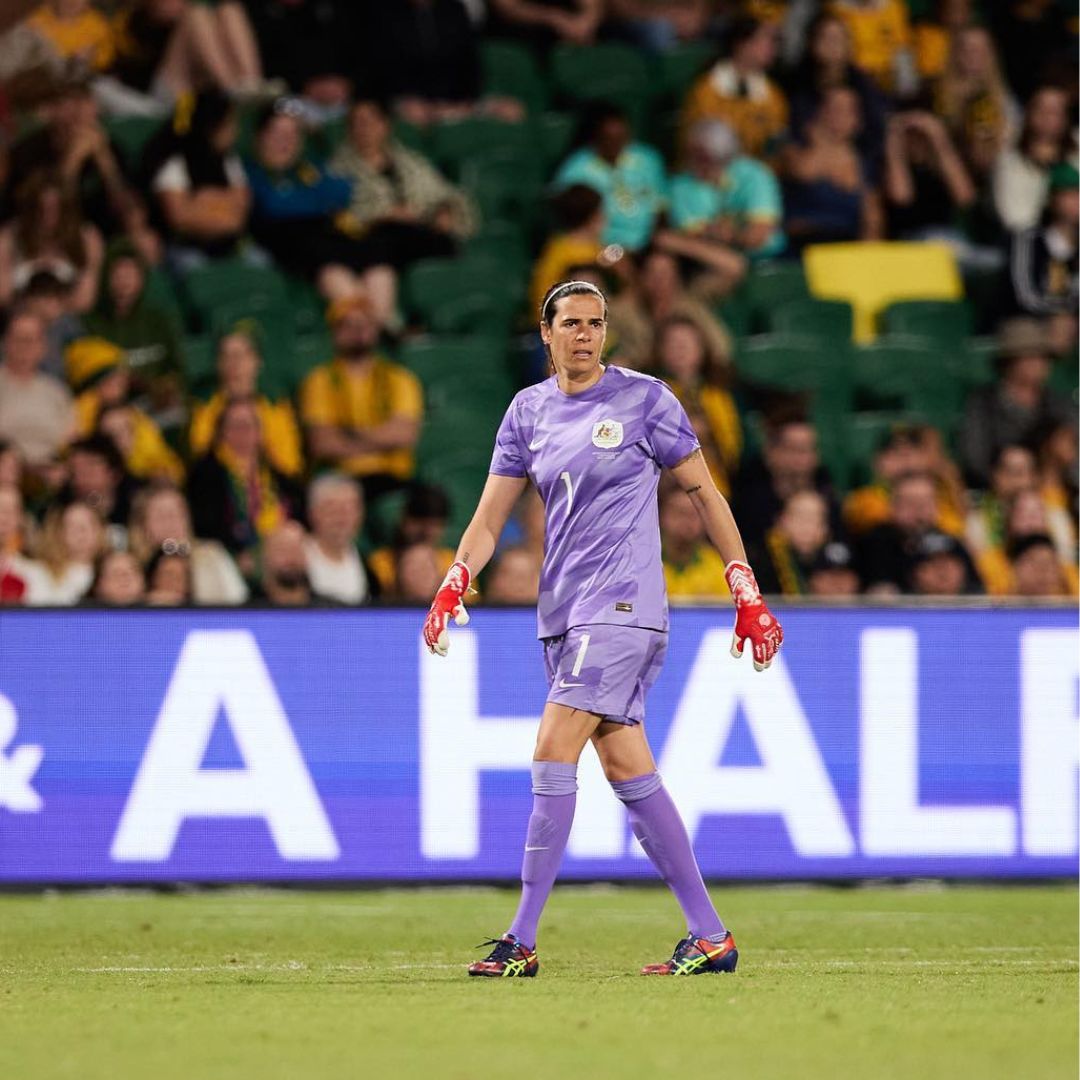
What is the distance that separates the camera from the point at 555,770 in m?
6.65

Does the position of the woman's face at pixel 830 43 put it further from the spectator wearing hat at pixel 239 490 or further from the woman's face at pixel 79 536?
the woman's face at pixel 79 536

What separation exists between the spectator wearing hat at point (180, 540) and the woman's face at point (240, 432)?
567mm

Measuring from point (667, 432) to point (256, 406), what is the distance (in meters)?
6.03

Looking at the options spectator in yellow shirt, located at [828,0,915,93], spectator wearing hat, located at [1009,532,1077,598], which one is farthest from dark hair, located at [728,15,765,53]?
spectator wearing hat, located at [1009,532,1077,598]

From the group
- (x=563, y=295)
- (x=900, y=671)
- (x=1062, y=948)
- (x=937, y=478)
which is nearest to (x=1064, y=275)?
(x=937, y=478)

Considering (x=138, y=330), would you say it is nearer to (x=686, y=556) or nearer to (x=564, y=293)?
Result: (x=686, y=556)

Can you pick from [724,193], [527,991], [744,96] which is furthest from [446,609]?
[744,96]

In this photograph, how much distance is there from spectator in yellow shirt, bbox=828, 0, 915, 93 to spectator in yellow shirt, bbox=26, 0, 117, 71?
198 inches

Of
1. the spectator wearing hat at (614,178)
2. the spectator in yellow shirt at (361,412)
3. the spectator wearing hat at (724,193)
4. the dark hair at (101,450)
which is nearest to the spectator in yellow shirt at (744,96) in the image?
the spectator wearing hat at (724,193)

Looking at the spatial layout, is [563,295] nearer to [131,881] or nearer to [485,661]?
[485,661]

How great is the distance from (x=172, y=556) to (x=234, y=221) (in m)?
3.58

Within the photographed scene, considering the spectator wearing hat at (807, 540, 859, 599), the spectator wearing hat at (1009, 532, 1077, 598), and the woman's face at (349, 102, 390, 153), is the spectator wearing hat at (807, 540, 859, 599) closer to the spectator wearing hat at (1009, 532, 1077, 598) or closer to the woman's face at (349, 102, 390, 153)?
the spectator wearing hat at (1009, 532, 1077, 598)

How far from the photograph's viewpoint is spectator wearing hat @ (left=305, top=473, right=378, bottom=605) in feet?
38.0

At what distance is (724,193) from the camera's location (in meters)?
14.6
